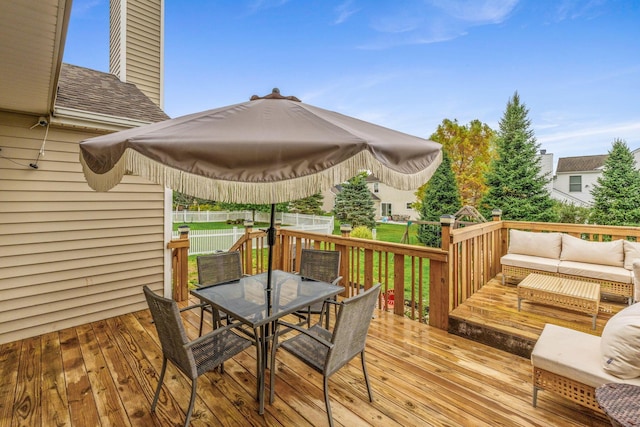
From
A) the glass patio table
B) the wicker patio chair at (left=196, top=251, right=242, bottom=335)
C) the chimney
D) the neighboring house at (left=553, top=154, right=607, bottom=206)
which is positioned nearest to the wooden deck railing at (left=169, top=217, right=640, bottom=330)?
the glass patio table

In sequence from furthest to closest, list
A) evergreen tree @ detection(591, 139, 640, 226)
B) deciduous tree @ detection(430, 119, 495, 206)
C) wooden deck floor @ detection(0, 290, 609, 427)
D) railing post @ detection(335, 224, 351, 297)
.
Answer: deciduous tree @ detection(430, 119, 495, 206)
evergreen tree @ detection(591, 139, 640, 226)
railing post @ detection(335, 224, 351, 297)
wooden deck floor @ detection(0, 290, 609, 427)

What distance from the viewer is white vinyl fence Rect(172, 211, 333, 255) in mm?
9828

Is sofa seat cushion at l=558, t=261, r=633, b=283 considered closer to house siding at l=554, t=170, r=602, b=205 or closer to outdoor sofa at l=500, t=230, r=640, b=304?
outdoor sofa at l=500, t=230, r=640, b=304

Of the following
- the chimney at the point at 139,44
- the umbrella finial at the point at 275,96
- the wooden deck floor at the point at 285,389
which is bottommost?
the wooden deck floor at the point at 285,389

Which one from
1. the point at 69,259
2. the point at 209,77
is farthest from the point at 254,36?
the point at 69,259

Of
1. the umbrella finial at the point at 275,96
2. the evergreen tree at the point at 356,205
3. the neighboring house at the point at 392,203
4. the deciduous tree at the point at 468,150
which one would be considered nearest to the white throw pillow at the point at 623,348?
the umbrella finial at the point at 275,96

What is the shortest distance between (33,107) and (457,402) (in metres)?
4.77

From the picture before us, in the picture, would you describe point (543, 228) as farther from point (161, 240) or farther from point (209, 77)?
point (209, 77)

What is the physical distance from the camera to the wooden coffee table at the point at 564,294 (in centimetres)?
325

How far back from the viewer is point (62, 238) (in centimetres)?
348

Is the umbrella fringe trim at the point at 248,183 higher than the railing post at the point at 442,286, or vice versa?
the umbrella fringe trim at the point at 248,183

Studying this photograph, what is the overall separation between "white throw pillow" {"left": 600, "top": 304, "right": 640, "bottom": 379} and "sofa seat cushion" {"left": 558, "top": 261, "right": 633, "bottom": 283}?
8.28 feet

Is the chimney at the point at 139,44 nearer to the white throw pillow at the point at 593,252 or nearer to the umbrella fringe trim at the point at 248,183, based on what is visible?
the umbrella fringe trim at the point at 248,183

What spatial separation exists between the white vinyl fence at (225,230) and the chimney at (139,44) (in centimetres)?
267
